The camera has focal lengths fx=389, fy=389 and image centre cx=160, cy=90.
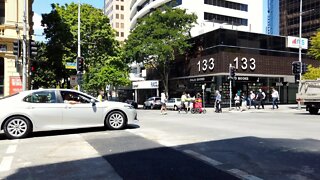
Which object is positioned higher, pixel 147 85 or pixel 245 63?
pixel 245 63

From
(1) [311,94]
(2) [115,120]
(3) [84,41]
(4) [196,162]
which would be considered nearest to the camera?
(4) [196,162]

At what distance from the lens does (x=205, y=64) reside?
133 feet

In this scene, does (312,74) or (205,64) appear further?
(205,64)

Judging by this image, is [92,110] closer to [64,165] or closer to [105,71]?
[64,165]

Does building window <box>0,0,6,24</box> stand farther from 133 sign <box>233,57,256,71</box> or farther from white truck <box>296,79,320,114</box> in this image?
white truck <box>296,79,320,114</box>

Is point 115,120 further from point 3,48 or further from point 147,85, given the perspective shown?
point 147,85

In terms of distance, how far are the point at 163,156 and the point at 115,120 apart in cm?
528

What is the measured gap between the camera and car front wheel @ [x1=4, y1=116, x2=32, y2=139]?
11500 mm

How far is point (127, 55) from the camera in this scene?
4378 cm

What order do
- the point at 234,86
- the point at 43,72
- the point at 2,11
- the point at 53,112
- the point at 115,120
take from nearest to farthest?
the point at 53,112, the point at 115,120, the point at 2,11, the point at 234,86, the point at 43,72

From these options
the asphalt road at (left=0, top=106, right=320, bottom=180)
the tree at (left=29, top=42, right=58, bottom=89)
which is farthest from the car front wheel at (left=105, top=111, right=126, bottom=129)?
the tree at (left=29, top=42, right=58, bottom=89)

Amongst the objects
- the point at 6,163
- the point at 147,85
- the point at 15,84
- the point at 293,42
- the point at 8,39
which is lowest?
the point at 6,163

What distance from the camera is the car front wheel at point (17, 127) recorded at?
1150 centimetres

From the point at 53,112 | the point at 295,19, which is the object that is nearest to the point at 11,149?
the point at 53,112
